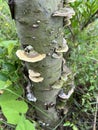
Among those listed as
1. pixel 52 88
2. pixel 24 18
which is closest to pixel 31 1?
pixel 24 18

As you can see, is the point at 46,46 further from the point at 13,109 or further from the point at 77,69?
the point at 77,69

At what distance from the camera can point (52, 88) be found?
94 centimetres

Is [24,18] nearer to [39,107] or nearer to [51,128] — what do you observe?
[39,107]

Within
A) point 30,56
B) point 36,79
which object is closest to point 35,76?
point 36,79

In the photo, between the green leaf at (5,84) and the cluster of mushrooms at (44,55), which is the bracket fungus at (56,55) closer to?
the cluster of mushrooms at (44,55)

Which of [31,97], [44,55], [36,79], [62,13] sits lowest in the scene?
[31,97]

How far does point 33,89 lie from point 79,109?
1.01 feet

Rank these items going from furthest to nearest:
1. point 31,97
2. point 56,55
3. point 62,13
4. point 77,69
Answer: point 77,69
point 31,97
point 56,55
point 62,13

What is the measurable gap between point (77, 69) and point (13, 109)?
396 millimetres

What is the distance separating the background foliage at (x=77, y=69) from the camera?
968 millimetres

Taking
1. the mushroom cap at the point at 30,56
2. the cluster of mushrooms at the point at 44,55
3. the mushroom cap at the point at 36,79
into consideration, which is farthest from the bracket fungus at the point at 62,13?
the mushroom cap at the point at 36,79

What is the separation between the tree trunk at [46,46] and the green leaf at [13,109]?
8 cm

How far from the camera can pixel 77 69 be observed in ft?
3.83

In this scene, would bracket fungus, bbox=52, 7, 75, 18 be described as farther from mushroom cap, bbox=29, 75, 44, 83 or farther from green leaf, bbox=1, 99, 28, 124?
green leaf, bbox=1, 99, 28, 124
